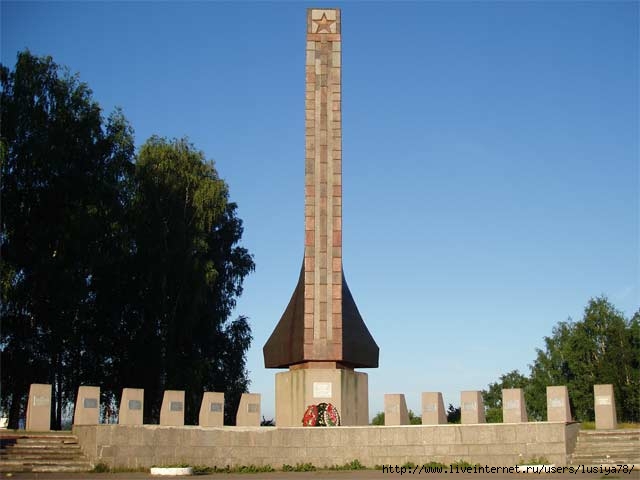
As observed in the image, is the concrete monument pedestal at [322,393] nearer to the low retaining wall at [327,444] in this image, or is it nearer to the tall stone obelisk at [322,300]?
the tall stone obelisk at [322,300]

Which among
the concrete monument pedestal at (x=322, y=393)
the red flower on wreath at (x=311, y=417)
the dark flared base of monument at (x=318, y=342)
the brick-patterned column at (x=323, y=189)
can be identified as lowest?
the red flower on wreath at (x=311, y=417)

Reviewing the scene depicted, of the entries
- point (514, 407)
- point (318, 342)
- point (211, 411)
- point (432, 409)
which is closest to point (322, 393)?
point (318, 342)

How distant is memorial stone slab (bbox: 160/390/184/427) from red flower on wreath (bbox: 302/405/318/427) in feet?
11.5

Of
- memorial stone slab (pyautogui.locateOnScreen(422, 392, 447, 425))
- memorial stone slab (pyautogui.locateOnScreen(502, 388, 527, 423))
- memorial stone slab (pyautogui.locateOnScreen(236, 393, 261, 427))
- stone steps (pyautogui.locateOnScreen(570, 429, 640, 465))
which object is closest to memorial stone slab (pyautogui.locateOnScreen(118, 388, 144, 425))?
memorial stone slab (pyautogui.locateOnScreen(236, 393, 261, 427))

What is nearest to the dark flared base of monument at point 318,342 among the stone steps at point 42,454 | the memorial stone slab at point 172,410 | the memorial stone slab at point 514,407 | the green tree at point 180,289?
the memorial stone slab at point 172,410

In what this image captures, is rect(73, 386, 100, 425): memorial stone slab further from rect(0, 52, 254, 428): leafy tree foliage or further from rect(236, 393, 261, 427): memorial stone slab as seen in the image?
rect(0, 52, 254, 428): leafy tree foliage

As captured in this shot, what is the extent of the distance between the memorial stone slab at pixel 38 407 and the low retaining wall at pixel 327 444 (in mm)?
1065

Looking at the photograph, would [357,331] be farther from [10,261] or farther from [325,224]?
[10,261]

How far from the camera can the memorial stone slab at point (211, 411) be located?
805 inches

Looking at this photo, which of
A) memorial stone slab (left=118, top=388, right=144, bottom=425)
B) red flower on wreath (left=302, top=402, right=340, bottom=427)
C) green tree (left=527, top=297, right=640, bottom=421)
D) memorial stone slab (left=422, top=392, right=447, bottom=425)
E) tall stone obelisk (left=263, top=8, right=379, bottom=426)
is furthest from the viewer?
green tree (left=527, top=297, right=640, bottom=421)

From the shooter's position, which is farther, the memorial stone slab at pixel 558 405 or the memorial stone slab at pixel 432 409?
the memorial stone slab at pixel 432 409

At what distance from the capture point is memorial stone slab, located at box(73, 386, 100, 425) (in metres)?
20.0

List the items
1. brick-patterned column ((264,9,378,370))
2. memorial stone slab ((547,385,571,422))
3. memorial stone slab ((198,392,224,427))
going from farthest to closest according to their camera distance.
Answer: brick-patterned column ((264,9,378,370)) < memorial stone slab ((198,392,224,427)) < memorial stone slab ((547,385,571,422))

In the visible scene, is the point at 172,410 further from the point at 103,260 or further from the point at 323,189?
the point at 103,260
